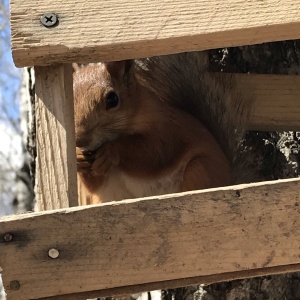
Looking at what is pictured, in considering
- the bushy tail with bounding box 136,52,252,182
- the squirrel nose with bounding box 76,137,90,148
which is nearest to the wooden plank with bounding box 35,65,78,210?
the squirrel nose with bounding box 76,137,90,148

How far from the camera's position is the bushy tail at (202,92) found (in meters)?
2.62

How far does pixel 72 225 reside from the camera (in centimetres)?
161

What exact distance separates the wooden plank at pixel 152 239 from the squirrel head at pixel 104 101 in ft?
2.81

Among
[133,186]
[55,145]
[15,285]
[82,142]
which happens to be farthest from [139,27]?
[133,186]

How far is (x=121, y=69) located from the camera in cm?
262

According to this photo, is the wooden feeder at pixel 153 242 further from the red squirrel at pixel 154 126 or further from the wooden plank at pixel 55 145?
the red squirrel at pixel 154 126

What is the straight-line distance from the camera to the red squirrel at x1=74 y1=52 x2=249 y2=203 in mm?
2568

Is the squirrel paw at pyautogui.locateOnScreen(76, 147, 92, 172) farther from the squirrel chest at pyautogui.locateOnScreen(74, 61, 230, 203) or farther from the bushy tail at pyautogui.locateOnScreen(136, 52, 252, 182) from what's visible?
the bushy tail at pyautogui.locateOnScreen(136, 52, 252, 182)

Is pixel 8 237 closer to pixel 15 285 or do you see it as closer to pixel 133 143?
pixel 15 285

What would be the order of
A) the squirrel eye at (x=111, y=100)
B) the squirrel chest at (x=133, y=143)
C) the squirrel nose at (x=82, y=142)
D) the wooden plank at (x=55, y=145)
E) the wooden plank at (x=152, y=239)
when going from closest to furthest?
the wooden plank at (x=152, y=239) < the wooden plank at (x=55, y=145) < the squirrel nose at (x=82, y=142) < the squirrel chest at (x=133, y=143) < the squirrel eye at (x=111, y=100)

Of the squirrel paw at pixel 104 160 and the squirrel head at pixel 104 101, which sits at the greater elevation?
the squirrel head at pixel 104 101

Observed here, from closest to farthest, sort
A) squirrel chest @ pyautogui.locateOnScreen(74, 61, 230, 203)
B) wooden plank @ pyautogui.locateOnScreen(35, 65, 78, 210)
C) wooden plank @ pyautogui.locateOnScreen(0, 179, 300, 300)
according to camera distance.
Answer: wooden plank @ pyautogui.locateOnScreen(0, 179, 300, 300)
wooden plank @ pyautogui.locateOnScreen(35, 65, 78, 210)
squirrel chest @ pyautogui.locateOnScreen(74, 61, 230, 203)

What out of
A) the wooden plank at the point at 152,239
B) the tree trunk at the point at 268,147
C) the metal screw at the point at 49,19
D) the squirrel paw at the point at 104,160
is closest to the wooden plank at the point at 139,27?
the metal screw at the point at 49,19

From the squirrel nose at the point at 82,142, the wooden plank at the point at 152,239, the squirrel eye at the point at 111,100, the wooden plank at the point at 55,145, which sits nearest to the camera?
the wooden plank at the point at 152,239
